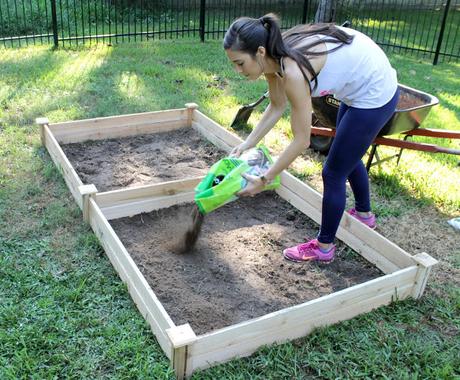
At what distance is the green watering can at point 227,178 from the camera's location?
10.3ft

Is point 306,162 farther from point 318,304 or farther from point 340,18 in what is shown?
point 340,18

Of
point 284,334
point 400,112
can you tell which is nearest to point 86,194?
point 284,334

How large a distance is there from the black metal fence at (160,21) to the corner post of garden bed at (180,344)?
7.01 meters

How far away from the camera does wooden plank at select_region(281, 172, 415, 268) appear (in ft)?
11.1

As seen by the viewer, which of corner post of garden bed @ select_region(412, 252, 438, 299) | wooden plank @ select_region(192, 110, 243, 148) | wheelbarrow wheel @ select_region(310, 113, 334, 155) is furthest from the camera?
wheelbarrow wheel @ select_region(310, 113, 334, 155)

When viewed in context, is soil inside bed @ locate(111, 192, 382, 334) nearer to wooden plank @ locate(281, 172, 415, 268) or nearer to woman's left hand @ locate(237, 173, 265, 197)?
wooden plank @ locate(281, 172, 415, 268)

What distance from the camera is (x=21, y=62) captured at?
732 centimetres

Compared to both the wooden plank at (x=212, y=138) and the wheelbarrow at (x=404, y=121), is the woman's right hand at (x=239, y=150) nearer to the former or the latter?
the wheelbarrow at (x=404, y=121)

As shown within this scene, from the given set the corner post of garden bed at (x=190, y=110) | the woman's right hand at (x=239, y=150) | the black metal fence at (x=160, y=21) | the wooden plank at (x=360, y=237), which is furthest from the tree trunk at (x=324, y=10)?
the woman's right hand at (x=239, y=150)

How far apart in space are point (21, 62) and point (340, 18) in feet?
27.2

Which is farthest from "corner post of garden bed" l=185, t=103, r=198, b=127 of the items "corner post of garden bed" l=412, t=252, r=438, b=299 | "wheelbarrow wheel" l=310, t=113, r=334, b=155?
"corner post of garden bed" l=412, t=252, r=438, b=299

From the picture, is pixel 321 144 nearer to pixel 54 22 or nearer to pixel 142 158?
pixel 142 158

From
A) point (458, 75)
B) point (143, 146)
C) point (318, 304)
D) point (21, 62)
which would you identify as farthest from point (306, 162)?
point (458, 75)

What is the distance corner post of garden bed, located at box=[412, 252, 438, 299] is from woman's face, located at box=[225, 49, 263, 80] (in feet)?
4.98
